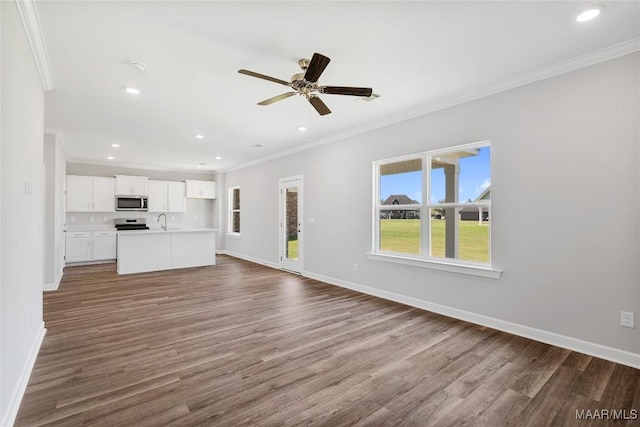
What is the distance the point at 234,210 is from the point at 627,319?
8.67 m

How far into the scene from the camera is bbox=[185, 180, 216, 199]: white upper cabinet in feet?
30.8

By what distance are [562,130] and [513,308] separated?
1.88 meters

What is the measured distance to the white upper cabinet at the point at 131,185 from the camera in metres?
8.23

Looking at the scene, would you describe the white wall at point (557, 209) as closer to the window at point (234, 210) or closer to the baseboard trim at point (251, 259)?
the baseboard trim at point (251, 259)

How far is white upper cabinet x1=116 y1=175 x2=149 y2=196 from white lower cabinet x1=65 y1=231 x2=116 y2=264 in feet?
3.77

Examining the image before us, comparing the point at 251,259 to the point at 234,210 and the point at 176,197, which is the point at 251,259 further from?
the point at 176,197

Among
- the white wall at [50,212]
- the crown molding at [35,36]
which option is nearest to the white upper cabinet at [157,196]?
the white wall at [50,212]

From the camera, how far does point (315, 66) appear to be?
7.77 feet

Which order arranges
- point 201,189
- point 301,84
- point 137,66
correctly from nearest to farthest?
point 301,84
point 137,66
point 201,189

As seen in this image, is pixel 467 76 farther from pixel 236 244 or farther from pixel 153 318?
pixel 236 244

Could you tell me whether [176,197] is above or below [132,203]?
above

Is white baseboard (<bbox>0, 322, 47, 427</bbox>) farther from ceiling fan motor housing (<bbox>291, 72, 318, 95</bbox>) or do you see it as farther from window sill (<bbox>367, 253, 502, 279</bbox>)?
window sill (<bbox>367, 253, 502, 279</bbox>)

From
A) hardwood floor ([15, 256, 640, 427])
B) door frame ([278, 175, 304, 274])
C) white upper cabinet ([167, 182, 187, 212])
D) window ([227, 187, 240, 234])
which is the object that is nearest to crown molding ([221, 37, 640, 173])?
door frame ([278, 175, 304, 274])

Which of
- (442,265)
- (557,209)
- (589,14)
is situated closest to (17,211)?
(442,265)
